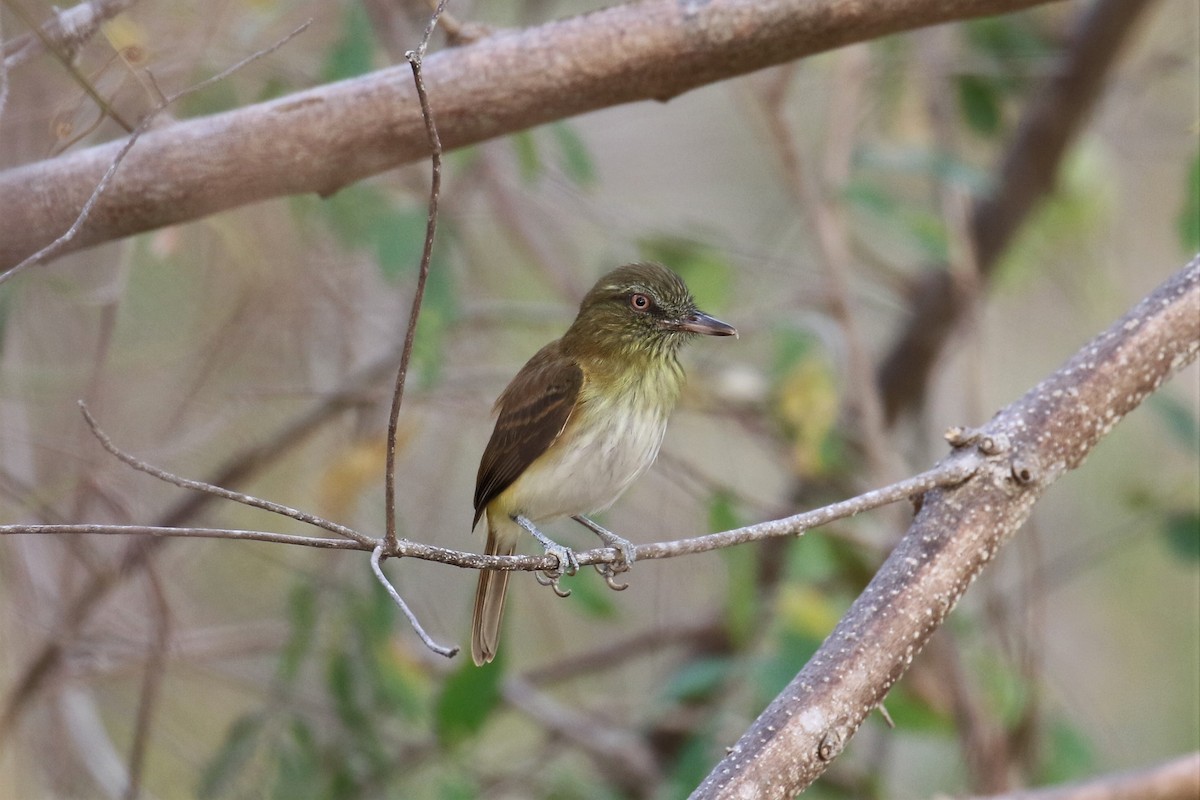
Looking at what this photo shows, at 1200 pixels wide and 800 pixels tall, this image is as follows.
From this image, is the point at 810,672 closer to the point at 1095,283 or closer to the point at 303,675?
the point at 303,675

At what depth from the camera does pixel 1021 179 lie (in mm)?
5082

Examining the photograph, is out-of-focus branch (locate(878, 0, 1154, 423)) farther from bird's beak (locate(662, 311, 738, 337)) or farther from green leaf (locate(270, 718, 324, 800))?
green leaf (locate(270, 718, 324, 800))

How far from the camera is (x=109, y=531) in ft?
5.38

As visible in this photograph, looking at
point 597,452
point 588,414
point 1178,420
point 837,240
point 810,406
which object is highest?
point 837,240

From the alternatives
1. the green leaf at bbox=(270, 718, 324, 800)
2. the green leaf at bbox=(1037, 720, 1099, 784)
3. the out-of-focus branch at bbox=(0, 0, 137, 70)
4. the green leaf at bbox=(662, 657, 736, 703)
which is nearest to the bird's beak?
the green leaf at bbox=(662, 657, 736, 703)

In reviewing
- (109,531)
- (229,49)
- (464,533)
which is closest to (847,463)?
(464,533)

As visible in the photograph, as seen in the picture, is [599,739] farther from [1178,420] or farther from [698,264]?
[1178,420]

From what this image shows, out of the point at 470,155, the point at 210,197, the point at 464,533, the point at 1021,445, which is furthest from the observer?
the point at 464,533

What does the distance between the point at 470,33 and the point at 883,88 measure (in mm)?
3101

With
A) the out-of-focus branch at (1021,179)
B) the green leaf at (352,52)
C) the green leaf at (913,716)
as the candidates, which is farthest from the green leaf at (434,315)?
the out-of-focus branch at (1021,179)

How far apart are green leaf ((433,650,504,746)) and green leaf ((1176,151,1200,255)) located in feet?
6.62

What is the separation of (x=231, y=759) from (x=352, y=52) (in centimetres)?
204

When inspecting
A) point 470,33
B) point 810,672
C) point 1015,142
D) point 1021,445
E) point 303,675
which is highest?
point 1015,142

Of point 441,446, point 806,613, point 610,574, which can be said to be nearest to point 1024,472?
point 610,574
